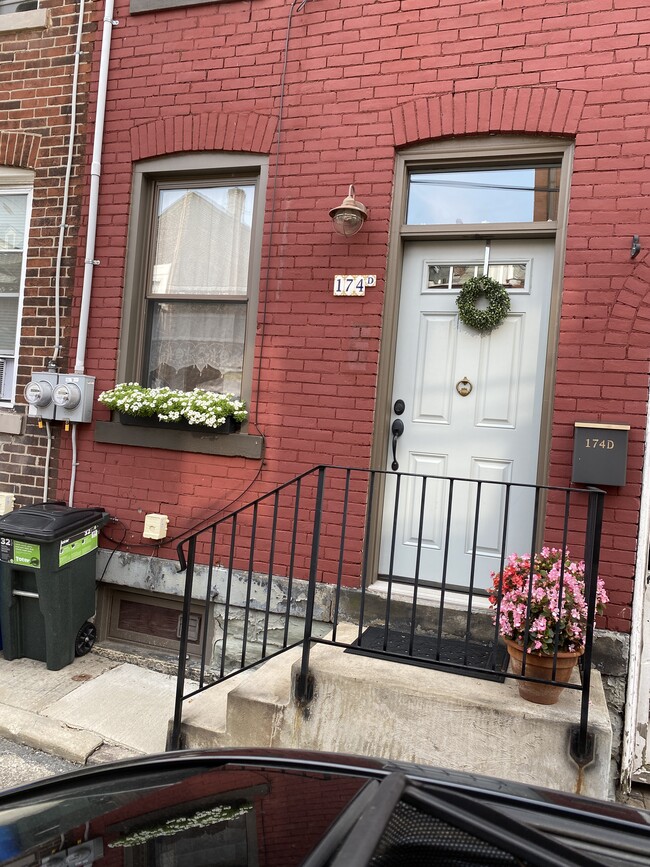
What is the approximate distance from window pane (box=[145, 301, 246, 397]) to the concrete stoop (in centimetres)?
224

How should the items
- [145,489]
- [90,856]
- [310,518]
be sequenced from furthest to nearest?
[145,489] → [310,518] → [90,856]

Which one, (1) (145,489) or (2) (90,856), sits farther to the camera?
(1) (145,489)

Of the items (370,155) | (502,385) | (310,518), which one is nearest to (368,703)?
(310,518)

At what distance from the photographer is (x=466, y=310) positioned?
4160 mm

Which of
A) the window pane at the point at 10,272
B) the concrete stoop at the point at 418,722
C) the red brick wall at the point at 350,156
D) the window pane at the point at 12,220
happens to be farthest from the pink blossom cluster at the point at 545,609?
the window pane at the point at 12,220

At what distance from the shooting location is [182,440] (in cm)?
466

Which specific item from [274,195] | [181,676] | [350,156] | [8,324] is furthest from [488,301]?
[8,324]

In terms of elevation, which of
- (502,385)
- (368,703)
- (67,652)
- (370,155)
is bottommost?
(67,652)

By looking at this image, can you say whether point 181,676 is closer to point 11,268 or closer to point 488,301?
point 488,301

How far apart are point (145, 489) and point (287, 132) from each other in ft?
9.06

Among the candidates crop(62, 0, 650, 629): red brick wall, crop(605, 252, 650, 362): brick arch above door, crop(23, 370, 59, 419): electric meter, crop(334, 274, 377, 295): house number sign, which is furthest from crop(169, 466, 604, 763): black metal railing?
crop(23, 370, 59, 419): electric meter

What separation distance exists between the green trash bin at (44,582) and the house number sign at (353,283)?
242cm

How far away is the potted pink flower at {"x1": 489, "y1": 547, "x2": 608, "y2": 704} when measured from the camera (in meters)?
2.92

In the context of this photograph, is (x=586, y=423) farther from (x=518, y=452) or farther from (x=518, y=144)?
(x=518, y=144)
